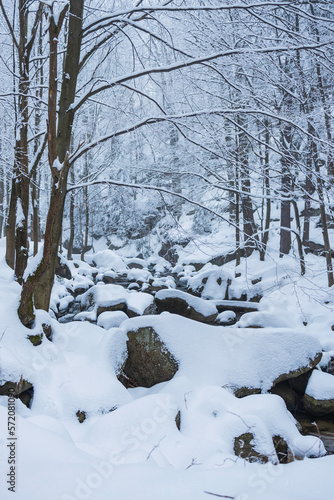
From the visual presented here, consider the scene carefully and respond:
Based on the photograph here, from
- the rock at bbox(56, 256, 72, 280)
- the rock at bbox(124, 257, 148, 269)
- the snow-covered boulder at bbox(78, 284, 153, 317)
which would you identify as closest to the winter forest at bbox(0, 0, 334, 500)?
the snow-covered boulder at bbox(78, 284, 153, 317)

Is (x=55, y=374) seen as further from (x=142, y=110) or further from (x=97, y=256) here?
(x=97, y=256)

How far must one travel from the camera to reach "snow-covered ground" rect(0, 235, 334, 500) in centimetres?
156

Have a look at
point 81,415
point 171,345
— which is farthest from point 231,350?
point 81,415

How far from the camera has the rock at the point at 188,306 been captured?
8336 mm

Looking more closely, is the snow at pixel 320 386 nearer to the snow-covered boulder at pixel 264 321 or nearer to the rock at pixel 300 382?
the rock at pixel 300 382

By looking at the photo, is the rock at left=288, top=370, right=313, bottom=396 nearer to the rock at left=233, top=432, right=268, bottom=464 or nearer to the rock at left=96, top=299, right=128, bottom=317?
the rock at left=233, top=432, right=268, bottom=464

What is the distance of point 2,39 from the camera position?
8.86 metres

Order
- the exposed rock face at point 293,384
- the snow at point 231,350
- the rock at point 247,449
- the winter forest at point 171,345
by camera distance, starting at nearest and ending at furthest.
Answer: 1. the winter forest at point 171,345
2. the rock at point 247,449
3. the snow at point 231,350
4. the exposed rock face at point 293,384

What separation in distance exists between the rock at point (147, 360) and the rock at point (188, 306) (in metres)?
3.82

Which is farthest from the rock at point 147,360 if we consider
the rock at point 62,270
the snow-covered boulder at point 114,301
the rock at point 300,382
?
Result: the rock at point 62,270

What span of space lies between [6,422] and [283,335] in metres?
4.04

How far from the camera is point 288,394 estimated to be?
4848mm

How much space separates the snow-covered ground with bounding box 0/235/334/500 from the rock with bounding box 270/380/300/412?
27 centimetres

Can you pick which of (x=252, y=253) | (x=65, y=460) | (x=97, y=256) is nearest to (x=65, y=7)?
(x=65, y=460)
